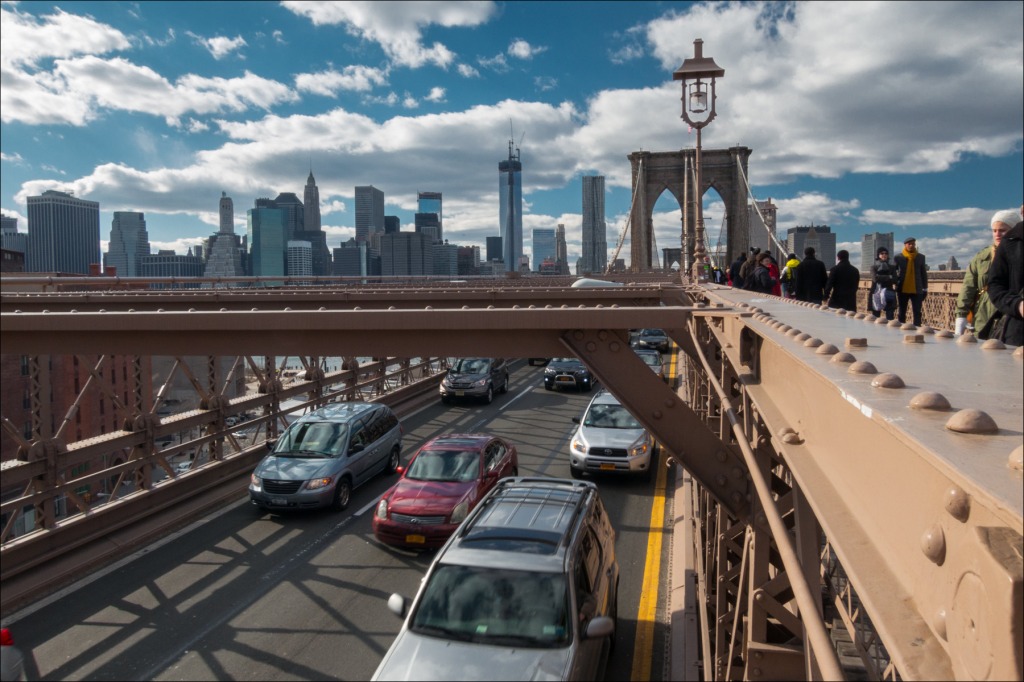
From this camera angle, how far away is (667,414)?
17.5 feet

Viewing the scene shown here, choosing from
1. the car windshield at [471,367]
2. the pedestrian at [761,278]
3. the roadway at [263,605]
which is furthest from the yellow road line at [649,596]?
the car windshield at [471,367]

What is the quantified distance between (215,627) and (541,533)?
14.9 ft

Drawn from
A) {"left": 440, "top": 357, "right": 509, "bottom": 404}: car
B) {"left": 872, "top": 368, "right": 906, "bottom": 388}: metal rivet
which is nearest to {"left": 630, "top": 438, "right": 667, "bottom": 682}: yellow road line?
{"left": 872, "top": 368, "right": 906, "bottom": 388}: metal rivet

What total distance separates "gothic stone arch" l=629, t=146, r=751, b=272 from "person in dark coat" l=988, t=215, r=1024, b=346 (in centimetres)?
6103

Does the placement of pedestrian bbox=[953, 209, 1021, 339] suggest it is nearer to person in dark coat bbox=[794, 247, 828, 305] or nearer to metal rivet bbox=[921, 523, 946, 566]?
person in dark coat bbox=[794, 247, 828, 305]

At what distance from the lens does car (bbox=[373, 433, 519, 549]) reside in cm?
1173

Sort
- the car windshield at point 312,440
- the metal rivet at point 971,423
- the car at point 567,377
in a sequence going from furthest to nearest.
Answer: the car at point 567,377 < the car windshield at point 312,440 < the metal rivet at point 971,423

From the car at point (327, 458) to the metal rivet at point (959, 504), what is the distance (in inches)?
528

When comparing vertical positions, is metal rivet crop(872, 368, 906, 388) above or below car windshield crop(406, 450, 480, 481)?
above

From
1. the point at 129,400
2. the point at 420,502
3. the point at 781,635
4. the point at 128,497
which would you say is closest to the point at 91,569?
the point at 128,497

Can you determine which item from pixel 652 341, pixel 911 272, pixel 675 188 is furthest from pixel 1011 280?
pixel 675 188

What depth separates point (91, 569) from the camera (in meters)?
11.2

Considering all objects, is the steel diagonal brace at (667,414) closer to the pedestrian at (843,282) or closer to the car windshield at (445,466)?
the pedestrian at (843,282)

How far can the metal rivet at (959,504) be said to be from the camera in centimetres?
86
